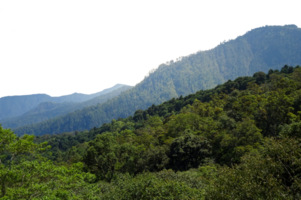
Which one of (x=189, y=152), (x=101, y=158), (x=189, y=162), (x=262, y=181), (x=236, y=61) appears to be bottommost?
(x=189, y=162)

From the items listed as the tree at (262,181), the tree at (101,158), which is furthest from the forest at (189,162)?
the tree at (101,158)

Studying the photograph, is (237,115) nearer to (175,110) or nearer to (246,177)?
(246,177)

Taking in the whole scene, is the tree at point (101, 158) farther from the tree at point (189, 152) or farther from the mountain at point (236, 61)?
the mountain at point (236, 61)

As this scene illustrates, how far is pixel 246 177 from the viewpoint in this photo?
8.61m

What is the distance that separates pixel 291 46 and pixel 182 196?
204 metres

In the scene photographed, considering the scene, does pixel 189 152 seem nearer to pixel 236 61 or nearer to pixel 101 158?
pixel 101 158

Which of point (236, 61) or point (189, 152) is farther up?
point (236, 61)

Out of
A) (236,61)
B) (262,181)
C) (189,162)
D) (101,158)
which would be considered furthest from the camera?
(236,61)

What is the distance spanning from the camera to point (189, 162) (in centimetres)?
2745

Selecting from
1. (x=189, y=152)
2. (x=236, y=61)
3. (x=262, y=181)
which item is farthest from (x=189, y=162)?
(x=236, y=61)

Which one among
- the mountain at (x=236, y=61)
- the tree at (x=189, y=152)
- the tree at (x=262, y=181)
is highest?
the mountain at (x=236, y=61)

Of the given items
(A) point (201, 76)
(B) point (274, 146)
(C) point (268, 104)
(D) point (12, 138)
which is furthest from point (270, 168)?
(A) point (201, 76)

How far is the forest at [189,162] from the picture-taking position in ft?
29.5

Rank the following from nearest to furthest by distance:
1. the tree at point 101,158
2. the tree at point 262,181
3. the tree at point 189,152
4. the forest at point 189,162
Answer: the tree at point 262,181 < the forest at point 189,162 < the tree at point 101,158 < the tree at point 189,152
